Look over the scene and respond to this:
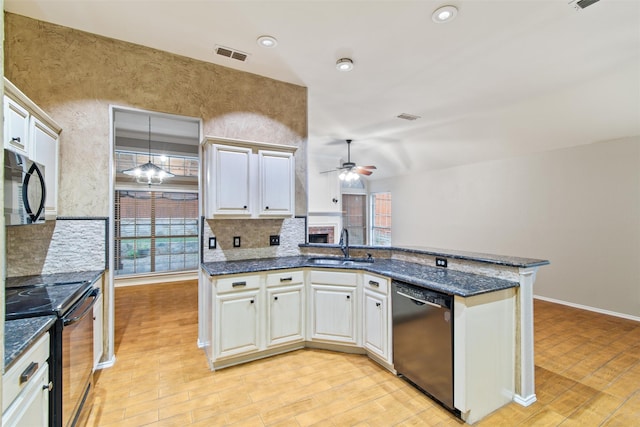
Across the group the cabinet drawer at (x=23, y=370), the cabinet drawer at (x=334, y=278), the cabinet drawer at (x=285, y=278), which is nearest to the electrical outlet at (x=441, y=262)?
the cabinet drawer at (x=334, y=278)

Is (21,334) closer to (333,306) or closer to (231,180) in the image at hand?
(231,180)

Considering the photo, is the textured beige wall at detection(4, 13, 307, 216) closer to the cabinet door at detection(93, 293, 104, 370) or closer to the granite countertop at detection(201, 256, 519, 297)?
the cabinet door at detection(93, 293, 104, 370)

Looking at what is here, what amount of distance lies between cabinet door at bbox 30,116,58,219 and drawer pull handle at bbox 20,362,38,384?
1407 millimetres

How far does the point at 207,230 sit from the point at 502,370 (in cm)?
A: 296


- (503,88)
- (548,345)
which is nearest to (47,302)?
(548,345)

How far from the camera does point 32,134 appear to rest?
6.88 feet

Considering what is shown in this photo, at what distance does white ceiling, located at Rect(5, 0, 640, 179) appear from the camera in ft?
7.73

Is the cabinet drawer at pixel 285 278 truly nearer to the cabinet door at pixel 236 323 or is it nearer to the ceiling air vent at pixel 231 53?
the cabinet door at pixel 236 323

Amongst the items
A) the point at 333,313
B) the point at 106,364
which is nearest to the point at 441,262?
the point at 333,313

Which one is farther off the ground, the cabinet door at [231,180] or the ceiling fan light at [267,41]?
the ceiling fan light at [267,41]

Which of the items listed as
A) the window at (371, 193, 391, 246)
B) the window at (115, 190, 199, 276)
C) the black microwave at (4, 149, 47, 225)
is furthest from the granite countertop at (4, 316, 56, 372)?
the window at (371, 193, 391, 246)

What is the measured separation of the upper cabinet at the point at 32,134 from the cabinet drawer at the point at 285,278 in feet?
6.20

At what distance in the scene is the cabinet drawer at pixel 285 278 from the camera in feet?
9.45

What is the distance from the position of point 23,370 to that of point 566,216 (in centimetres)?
623
